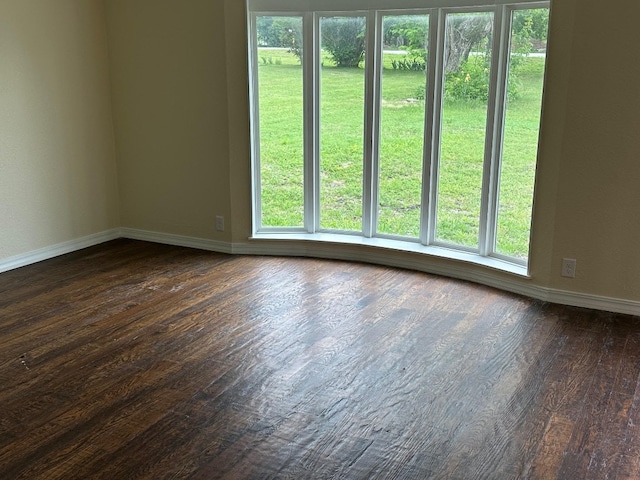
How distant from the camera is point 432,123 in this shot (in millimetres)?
4773

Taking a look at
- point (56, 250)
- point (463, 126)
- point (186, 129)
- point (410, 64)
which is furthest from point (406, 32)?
point (56, 250)

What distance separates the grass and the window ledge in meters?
0.09

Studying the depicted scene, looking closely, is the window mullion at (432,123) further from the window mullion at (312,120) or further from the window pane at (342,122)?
the window mullion at (312,120)

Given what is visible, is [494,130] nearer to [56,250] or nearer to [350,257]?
[350,257]

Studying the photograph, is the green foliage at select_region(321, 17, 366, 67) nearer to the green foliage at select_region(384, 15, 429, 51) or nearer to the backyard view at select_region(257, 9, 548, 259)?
the backyard view at select_region(257, 9, 548, 259)

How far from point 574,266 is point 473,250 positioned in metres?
0.82

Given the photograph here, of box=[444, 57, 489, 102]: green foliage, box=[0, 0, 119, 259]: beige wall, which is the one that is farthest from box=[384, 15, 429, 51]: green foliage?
box=[0, 0, 119, 259]: beige wall

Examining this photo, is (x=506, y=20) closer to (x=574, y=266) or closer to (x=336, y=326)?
(x=574, y=266)

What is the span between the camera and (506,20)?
4.29m

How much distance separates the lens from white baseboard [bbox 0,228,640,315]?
13.7ft

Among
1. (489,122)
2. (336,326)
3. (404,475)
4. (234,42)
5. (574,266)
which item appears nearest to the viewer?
(404,475)

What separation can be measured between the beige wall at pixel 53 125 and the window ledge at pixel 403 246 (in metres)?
1.61

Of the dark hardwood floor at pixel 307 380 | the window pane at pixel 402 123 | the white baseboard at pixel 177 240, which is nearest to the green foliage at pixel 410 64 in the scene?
the window pane at pixel 402 123

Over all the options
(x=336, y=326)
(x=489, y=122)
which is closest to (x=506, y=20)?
(x=489, y=122)
